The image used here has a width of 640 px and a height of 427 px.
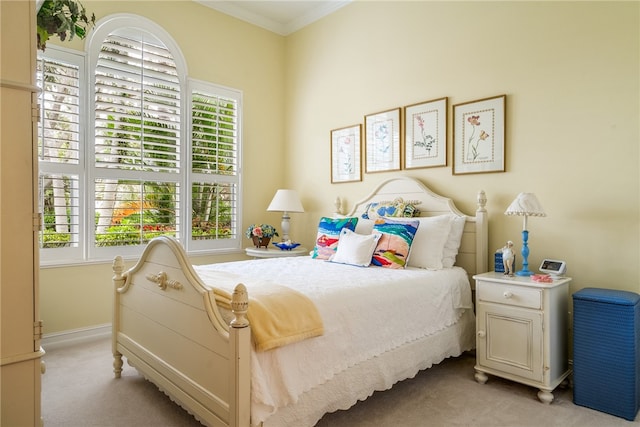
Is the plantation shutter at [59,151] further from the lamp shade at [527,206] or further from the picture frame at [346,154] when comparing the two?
the lamp shade at [527,206]

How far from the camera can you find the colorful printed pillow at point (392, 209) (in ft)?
10.8

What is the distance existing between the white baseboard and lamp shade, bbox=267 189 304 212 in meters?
1.88

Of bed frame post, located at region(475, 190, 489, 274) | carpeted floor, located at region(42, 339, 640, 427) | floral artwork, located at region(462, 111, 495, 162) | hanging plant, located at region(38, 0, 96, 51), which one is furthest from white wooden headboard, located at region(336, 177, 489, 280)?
hanging plant, located at region(38, 0, 96, 51)

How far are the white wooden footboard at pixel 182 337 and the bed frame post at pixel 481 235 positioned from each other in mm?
2027

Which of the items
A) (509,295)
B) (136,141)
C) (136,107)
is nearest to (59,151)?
(136,141)

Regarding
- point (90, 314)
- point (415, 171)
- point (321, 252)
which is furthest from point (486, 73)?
point (90, 314)

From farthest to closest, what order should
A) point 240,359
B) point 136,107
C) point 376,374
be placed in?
point 136,107
point 376,374
point 240,359

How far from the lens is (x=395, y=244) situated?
288cm

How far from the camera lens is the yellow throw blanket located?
5.32 feet

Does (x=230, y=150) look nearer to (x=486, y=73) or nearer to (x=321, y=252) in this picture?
(x=321, y=252)

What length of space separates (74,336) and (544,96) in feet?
13.5

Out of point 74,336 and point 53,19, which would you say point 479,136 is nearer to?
point 53,19

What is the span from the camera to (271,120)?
473cm

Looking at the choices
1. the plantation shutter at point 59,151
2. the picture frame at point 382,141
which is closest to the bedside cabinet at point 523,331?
the picture frame at point 382,141
